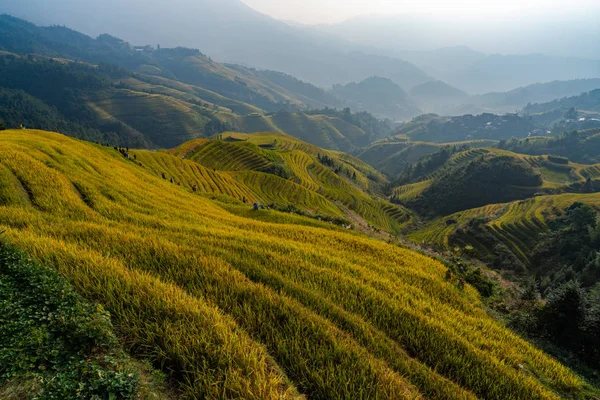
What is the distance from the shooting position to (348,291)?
7.26 metres

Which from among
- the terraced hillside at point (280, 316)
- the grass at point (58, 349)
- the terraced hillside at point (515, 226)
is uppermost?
the grass at point (58, 349)

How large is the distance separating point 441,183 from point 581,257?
112896 mm

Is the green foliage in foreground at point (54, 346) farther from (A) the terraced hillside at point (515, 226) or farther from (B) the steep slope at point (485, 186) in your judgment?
(B) the steep slope at point (485, 186)

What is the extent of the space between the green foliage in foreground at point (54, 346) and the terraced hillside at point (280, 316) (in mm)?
426

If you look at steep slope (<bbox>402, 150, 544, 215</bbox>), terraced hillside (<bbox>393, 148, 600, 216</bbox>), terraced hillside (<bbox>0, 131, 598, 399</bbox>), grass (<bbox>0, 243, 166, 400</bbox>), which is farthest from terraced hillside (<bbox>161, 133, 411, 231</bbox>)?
grass (<bbox>0, 243, 166, 400</bbox>)

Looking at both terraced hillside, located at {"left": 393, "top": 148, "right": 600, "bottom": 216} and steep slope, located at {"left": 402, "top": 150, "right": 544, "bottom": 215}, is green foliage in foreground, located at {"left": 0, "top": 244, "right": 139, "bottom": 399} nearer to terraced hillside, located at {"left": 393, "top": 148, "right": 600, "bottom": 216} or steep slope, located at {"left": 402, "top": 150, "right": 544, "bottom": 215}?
terraced hillside, located at {"left": 393, "top": 148, "right": 600, "bottom": 216}

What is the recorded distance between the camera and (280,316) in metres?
5.63

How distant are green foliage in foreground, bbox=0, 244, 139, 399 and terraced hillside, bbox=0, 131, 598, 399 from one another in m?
0.43

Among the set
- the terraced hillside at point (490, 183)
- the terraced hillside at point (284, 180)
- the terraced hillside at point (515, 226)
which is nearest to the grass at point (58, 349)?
the terraced hillside at point (284, 180)

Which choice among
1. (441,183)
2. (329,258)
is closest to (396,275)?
(329,258)

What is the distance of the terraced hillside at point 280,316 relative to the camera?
14.1 feet

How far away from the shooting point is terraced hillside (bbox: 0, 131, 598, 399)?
429cm

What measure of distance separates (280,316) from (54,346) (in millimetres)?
3533

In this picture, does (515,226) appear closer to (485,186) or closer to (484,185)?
(485,186)
